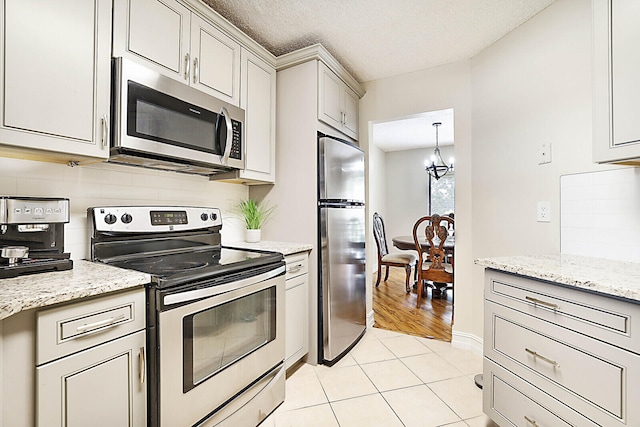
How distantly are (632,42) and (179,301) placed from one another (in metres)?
2.10

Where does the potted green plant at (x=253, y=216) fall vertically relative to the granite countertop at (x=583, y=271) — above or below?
above

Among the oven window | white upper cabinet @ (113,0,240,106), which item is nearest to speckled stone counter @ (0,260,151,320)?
the oven window

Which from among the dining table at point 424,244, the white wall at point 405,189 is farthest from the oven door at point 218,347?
the white wall at point 405,189

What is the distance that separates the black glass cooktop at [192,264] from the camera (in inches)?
48.5

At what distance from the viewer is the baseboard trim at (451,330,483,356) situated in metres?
2.49

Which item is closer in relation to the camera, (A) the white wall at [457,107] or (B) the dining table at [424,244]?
(A) the white wall at [457,107]

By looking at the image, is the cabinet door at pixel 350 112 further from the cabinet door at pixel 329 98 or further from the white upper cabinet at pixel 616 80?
the white upper cabinet at pixel 616 80

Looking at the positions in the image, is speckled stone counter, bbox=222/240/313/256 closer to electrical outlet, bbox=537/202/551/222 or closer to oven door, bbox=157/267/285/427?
oven door, bbox=157/267/285/427

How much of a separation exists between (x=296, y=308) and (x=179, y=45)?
1.75 metres

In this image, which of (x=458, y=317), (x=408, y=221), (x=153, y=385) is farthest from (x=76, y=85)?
(x=408, y=221)

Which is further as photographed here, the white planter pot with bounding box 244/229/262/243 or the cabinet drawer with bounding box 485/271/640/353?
the white planter pot with bounding box 244/229/262/243

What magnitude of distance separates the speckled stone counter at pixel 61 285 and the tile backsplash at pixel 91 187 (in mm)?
326

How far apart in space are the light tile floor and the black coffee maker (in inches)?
52.5

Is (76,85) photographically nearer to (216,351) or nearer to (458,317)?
(216,351)
